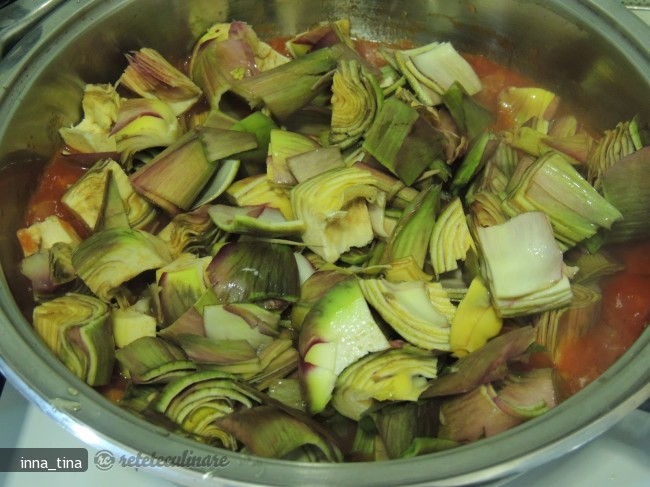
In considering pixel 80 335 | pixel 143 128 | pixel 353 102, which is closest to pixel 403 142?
pixel 353 102

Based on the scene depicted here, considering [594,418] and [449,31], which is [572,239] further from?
[449,31]

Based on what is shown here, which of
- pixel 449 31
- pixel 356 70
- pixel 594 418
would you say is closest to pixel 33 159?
pixel 356 70

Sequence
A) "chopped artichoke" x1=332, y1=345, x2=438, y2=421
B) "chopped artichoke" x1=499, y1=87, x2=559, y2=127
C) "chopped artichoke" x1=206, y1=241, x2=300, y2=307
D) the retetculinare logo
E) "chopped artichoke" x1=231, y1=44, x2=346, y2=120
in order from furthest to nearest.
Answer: "chopped artichoke" x1=499, y1=87, x2=559, y2=127 → "chopped artichoke" x1=231, y1=44, x2=346, y2=120 → "chopped artichoke" x1=206, y1=241, x2=300, y2=307 → "chopped artichoke" x1=332, y1=345, x2=438, y2=421 → the retetculinare logo

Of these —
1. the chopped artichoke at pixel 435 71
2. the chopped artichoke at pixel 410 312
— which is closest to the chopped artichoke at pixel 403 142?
the chopped artichoke at pixel 435 71

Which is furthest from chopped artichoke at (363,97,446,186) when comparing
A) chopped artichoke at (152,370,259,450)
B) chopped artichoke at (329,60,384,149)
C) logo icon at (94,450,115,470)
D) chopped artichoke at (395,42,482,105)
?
logo icon at (94,450,115,470)

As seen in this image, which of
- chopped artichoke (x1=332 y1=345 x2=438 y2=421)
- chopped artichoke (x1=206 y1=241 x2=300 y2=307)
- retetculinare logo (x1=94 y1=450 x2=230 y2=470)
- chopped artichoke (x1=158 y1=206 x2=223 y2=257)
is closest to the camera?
retetculinare logo (x1=94 y1=450 x2=230 y2=470)

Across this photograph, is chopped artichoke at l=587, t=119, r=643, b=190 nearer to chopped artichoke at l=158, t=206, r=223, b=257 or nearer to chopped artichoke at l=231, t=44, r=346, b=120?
chopped artichoke at l=231, t=44, r=346, b=120

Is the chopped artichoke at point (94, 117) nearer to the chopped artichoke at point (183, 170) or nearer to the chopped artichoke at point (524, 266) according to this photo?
the chopped artichoke at point (183, 170)
